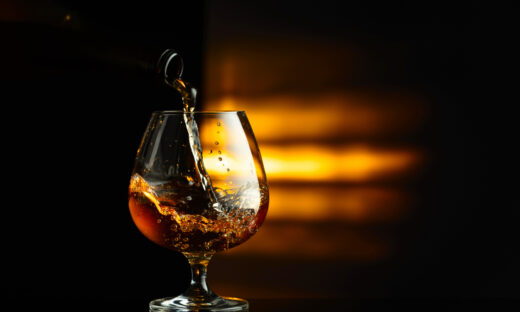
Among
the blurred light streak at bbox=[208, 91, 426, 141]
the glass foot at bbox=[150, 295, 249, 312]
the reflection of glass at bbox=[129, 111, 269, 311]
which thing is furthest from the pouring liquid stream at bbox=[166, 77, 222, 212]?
the blurred light streak at bbox=[208, 91, 426, 141]

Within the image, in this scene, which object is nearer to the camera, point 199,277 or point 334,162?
point 199,277

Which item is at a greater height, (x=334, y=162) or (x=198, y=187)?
(x=334, y=162)

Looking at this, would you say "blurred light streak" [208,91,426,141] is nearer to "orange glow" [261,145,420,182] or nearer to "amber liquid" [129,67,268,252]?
"orange glow" [261,145,420,182]

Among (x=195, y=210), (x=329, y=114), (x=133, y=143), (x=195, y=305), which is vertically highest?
(x=329, y=114)

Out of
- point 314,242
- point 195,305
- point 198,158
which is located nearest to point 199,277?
point 195,305

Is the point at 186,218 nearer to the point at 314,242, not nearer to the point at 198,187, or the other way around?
the point at 198,187

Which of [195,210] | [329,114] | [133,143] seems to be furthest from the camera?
[329,114]

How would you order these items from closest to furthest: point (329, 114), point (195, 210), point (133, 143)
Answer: point (195, 210)
point (133, 143)
point (329, 114)
